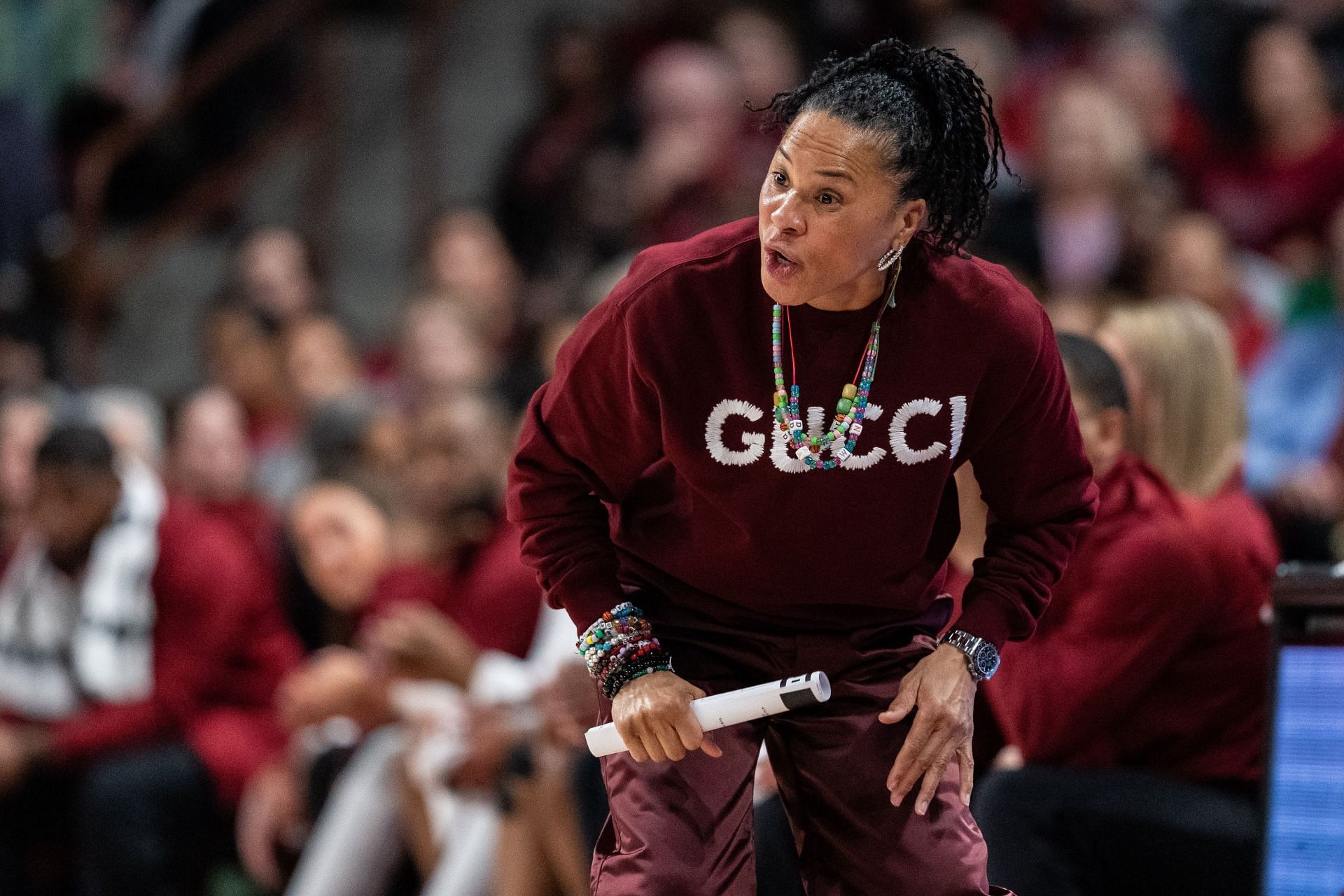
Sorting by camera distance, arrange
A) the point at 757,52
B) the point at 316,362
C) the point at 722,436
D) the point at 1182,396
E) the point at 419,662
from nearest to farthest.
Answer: the point at 722,436 < the point at 1182,396 < the point at 419,662 < the point at 316,362 < the point at 757,52

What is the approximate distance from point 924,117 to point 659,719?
2.76 ft

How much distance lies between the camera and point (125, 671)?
4.66 m

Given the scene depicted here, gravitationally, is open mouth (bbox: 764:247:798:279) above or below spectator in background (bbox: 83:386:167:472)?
above

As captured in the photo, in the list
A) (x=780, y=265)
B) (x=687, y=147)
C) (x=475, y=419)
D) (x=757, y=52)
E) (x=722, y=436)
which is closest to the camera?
(x=780, y=265)

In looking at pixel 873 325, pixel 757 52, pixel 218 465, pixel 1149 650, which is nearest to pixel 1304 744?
pixel 1149 650

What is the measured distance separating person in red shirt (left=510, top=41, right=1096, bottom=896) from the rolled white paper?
29mm

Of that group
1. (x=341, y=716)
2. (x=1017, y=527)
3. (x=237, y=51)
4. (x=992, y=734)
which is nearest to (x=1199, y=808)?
(x=992, y=734)

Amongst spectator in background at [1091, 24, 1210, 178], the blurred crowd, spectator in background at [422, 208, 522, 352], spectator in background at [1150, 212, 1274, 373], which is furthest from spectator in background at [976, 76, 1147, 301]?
spectator in background at [422, 208, 522, 352]

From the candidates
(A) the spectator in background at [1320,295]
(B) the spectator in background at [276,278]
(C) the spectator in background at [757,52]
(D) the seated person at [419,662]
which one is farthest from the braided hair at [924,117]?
(B) the spectator in background at [276,278]

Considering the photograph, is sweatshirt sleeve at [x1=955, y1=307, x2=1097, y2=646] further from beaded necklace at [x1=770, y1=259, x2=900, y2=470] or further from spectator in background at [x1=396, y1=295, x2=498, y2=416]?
spectator in background at [x1=396, y1=295, x2=498, y2=416]

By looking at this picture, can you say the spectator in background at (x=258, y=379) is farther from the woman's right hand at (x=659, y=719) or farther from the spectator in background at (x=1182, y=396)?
the woman's right hand at (x=659, y=719)

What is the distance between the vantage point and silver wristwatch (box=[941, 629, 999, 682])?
2.35 meters

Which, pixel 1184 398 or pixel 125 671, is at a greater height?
pixel 1184 398

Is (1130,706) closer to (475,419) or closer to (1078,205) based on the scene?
(475,419)
